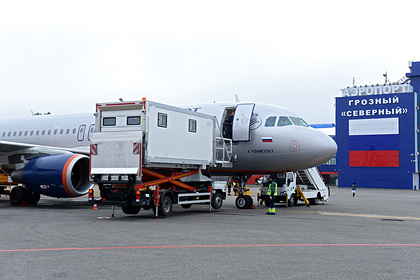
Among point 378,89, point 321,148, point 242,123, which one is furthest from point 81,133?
point 378,89

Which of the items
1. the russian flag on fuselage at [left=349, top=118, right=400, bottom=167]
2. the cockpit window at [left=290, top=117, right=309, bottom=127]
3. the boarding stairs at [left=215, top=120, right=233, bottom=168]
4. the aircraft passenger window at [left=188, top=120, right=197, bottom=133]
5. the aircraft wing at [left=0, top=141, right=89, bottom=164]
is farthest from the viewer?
the russian flag on fuselage at [left=349, top=118, right=400, bottom=167]

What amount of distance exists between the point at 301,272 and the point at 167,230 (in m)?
5.07

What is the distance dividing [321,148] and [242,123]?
3.05 m

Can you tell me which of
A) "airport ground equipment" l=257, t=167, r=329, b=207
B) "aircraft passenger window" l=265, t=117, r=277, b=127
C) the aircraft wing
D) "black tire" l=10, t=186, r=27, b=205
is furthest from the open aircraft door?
"black tire" l=10, t=186, r=27, b=205

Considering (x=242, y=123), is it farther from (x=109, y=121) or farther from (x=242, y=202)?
(x=109, y=121)

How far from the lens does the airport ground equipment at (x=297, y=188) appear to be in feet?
64.4

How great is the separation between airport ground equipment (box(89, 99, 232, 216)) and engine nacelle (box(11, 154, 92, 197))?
65.2 inches

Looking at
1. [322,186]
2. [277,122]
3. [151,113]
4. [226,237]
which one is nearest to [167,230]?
[226,237]

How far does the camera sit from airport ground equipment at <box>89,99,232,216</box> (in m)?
13.3

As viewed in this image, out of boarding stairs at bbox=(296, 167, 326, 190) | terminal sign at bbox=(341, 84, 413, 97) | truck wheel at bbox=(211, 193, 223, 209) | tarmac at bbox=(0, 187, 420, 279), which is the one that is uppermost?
terminal sign at bbox=(341, 84, 413, 97)

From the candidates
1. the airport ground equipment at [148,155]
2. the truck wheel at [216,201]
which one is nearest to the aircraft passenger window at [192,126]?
the airport ground equipment at [148,155]

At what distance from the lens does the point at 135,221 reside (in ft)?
42.7

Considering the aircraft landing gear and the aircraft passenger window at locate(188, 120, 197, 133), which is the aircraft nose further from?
the aircraft passenger window at locate(188, 120, 197, 133)

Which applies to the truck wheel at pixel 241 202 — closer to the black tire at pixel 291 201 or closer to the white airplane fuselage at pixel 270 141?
the white airplane fuselage at pixel 270 141
